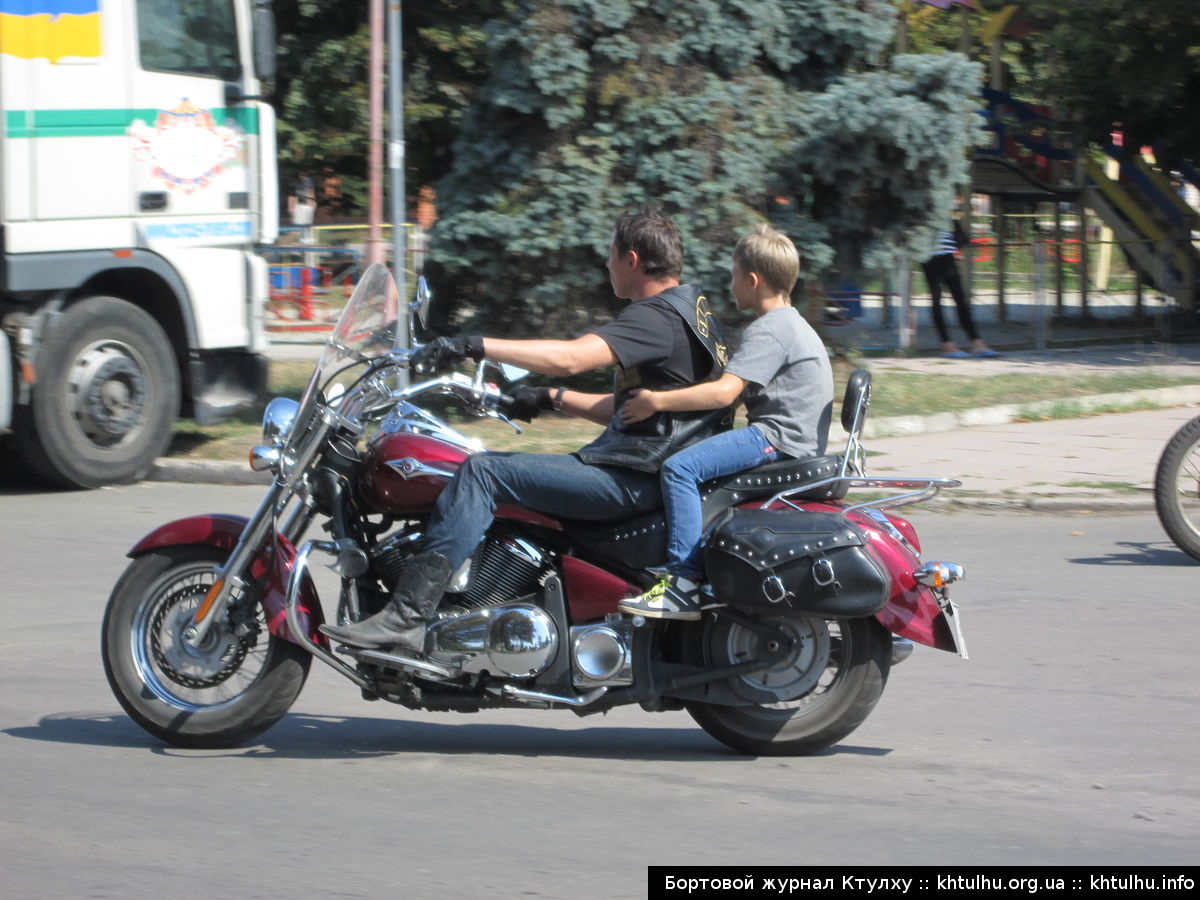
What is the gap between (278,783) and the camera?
473 cm

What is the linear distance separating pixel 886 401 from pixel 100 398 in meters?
6.66

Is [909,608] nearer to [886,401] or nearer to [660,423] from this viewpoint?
[660,423]

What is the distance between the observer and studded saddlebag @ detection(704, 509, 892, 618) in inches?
184

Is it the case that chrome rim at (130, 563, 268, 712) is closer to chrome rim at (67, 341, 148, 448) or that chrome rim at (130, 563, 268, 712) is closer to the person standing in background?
chrome rim at (67, 341, 148, 448)

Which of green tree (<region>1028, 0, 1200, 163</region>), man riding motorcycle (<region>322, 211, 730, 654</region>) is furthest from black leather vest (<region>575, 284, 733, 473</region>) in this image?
green tree (<region>1028, 0, 1200, 163</region>)

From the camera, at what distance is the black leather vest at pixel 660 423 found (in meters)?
4.88

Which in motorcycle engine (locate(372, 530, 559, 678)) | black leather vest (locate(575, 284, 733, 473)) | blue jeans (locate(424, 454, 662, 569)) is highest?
black leather vest (locate(575, 284, 733, 473))

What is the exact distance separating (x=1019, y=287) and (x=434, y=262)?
9336 mm

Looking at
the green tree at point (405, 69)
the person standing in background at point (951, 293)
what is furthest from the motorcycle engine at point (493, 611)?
the green tree at point (405, 69)

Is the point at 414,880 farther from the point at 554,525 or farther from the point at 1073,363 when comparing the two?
the point at 1073,363

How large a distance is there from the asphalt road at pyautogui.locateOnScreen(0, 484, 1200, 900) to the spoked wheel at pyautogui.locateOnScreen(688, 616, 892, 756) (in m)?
0.12

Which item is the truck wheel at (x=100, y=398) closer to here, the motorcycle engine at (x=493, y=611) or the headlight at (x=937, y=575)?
the motorcycle engine at (x=493, y=611)

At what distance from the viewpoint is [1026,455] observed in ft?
38.0

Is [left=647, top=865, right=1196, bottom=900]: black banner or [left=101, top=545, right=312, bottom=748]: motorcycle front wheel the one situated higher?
[left=101, top=545, right=312, bottom=748]: motorcycle front wheel
